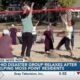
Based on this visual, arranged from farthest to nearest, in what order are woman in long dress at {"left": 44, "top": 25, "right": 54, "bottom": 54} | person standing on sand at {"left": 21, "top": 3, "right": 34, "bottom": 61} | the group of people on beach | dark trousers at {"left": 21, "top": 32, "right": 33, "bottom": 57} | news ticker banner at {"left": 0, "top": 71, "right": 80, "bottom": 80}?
woman in long dress at {"left": 44, "top": 25, "right": 54, "bottom": 54}
dark trousers at {"left": 21, "top": 32, "right": 33, "bottom": 57}
person standing on sand at {"left": 21, "top": 3, "right": 34, "bottom": 61}
the group of people on beach
news ticker banner at {"left": 0, "top": 71, "right": 80, "bottom": 80}

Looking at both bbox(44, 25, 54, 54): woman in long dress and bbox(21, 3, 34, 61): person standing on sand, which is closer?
bbox(21, 3, 34, 61): person standing on sand

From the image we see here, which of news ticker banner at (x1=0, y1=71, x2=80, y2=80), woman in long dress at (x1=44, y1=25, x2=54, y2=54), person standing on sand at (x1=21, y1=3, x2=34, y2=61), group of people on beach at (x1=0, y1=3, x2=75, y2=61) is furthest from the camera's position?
woman in long dress at (x1=44, y1=25, x2=54, y2=54)

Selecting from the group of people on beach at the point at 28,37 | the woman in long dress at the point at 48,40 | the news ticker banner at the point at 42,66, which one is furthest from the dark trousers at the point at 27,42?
the news ticker banner at the point at 42,66

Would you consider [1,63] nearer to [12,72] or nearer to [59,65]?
[12,72]

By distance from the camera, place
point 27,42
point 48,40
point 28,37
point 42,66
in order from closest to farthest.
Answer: point 42,66, point 28,37, point 27,42, point 48,40

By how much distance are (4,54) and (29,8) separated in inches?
60.7

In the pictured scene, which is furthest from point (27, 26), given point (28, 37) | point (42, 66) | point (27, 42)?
point (42, 66)

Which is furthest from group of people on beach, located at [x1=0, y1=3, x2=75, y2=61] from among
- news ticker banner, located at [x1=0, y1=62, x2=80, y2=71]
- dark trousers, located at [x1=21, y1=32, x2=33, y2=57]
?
news ticker banner, located at [x1=0, y1=62, x2=80, y2=71]

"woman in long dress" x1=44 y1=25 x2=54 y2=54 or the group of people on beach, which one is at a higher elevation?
the group of people on beach

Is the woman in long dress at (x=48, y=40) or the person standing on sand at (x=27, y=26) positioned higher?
the person standing on sand at (x=27, y=26)

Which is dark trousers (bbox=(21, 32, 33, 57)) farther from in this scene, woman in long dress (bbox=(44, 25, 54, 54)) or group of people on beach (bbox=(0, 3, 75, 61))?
woman in long dress (bbox=(44, 25, 54, 54))

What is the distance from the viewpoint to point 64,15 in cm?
1241

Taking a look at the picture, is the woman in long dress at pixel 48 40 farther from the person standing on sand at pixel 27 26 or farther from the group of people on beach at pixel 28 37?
the person standing on sand at pixel 27 26

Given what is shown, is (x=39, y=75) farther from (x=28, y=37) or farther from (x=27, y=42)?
(x=27, y=42)
